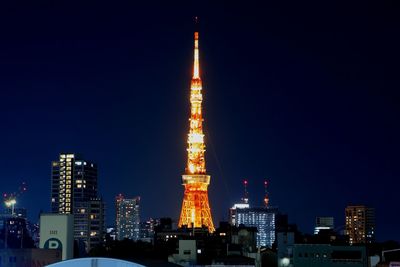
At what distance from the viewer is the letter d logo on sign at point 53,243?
92.2ft

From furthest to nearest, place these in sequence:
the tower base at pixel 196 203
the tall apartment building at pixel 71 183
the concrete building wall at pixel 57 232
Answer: the tall apartment building at pixel 71 183, the tower base at pixel 196 203, the concrete building wall at pixel 57 232

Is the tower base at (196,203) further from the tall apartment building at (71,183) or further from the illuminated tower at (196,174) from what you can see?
the tall apartment building at (71,183)

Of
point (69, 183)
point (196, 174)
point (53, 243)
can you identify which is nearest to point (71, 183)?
point (69, 183)

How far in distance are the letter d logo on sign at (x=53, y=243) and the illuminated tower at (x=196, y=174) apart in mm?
57555

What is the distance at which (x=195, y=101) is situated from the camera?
9238 cm

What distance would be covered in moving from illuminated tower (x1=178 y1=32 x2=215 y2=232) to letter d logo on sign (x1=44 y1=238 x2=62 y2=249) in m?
57.6

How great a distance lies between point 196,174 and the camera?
293 ft

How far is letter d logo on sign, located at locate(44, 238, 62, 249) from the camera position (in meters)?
28.1

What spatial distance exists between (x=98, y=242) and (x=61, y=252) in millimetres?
72974

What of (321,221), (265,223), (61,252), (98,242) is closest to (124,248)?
(98,242)

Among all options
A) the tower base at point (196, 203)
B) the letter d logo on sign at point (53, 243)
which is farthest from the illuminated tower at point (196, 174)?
the letter d logo on sign at point (53, 243)

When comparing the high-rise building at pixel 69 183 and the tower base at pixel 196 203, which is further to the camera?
the high-rise building at pixel 69 183

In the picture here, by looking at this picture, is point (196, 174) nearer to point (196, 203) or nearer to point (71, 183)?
point (196, 203)

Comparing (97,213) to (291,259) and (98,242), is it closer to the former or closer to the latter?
(98,242)
